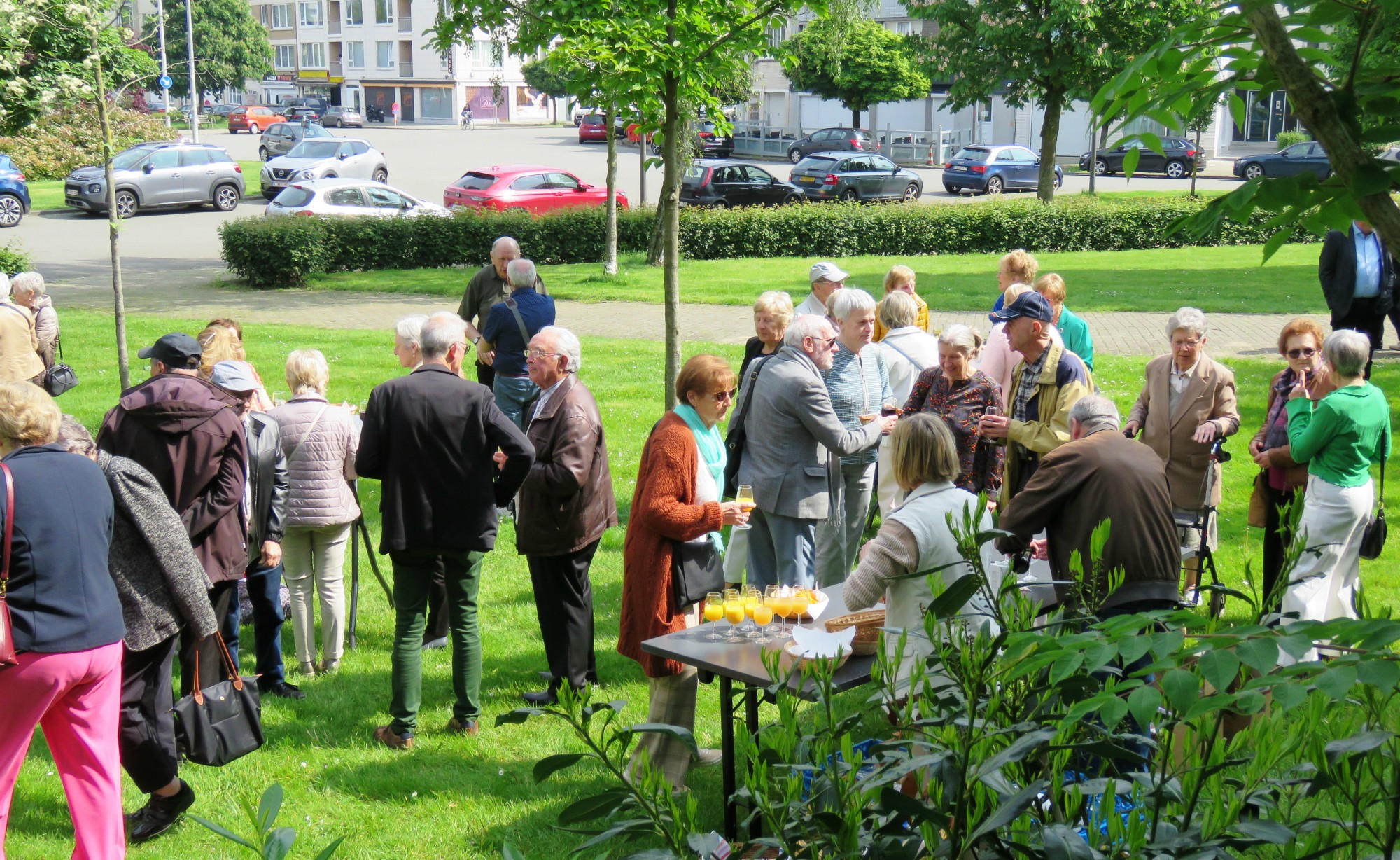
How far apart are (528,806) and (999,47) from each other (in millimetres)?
30431

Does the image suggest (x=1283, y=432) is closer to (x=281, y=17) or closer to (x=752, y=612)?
(x=752, y=612)

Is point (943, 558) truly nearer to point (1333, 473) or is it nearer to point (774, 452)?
point (774, 452)

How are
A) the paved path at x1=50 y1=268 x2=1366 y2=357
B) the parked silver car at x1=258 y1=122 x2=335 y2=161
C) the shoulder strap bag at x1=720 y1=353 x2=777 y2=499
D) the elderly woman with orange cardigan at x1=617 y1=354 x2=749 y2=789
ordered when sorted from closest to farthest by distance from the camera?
the elderly woman with orange cardigan at x1=617 y1=354 x2=749 y2=789 < the shoulder strap bag at x1=720 y1=353 x2=777 y2=499 < the paved path at x1=50 y1=268 x2=1366 y2=357 < the parked silver car at x1=258 y1=122 x2=335 y2=161

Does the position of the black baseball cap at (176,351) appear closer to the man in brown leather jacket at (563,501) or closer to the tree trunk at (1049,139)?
the man in brown leather jacket at (563,501)

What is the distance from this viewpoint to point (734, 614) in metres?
5.02

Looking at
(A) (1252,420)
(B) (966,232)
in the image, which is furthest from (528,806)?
(B) (966,232)

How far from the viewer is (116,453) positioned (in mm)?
5469

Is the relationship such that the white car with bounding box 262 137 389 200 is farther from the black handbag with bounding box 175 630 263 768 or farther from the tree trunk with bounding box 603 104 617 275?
the black handbag with bounding box 175 630 263 768

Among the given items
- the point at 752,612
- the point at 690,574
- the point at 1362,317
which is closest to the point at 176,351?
the point at 690,574

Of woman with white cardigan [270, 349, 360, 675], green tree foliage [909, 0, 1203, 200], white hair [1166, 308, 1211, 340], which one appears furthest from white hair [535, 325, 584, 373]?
green tree foliage [909, 0, 1203, 200]

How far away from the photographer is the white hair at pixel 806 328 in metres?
6.32

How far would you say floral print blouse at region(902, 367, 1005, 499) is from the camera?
704 centimetres

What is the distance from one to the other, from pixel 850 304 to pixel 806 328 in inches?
24.7

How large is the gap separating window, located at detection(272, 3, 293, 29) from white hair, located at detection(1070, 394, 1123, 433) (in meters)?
96.0
